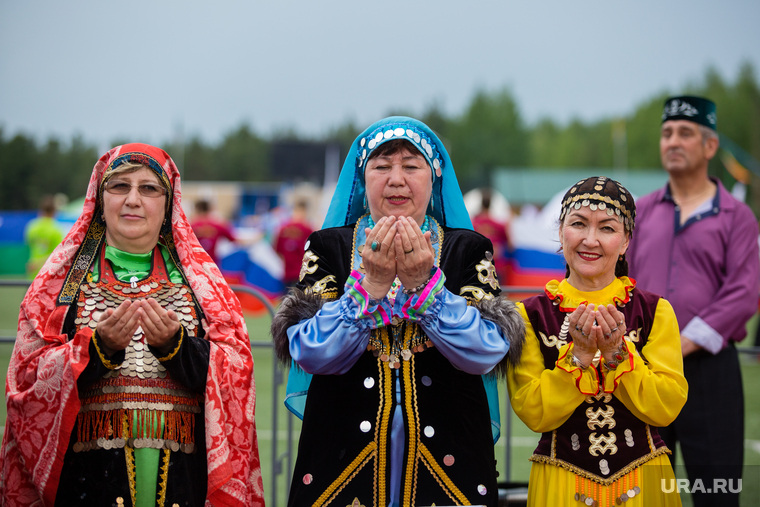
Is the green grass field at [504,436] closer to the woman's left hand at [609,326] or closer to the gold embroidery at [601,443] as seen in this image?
the gold embroidery at [601,443]

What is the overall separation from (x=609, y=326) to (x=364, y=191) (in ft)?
3.40

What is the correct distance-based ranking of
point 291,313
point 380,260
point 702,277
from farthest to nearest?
point 702,277 < point 291,313 < point 380,260

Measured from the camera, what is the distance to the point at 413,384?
2326 millimetres

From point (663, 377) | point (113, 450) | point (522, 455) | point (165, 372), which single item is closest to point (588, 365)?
point (663, 377)

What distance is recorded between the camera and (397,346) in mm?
2361

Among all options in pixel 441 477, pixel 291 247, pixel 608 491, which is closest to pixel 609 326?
pixel 608 491

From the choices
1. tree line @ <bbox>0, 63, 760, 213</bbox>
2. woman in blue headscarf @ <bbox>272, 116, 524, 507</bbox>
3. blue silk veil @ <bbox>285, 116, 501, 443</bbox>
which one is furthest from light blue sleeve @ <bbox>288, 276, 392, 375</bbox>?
tree line @ <bbox>0, 63, 760, 213</bbox>

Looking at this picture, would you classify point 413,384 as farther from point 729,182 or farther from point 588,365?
point 729,182

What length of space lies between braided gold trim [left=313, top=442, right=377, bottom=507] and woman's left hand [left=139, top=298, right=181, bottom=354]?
73 cm

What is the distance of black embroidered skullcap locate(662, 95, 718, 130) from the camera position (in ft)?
12.3

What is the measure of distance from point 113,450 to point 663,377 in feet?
6.33

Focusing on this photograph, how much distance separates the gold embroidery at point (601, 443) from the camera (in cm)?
245

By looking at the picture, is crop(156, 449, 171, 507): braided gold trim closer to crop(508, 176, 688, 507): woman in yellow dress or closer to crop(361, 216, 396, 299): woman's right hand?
crop(361, 216, 396, 299): woman's right hand

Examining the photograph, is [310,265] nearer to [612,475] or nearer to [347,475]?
[347,475]
